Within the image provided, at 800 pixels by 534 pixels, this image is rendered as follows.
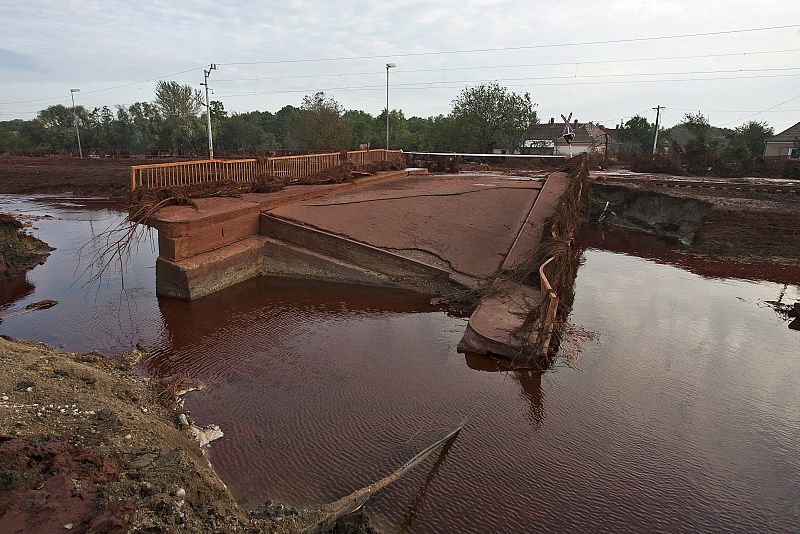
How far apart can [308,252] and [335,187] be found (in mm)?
4179

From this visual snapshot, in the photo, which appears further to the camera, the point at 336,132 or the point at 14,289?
the point at 336,132

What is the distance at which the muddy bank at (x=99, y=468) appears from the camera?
3000 millimetres

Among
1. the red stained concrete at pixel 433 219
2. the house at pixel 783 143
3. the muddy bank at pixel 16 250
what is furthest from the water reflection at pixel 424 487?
the house at pixel 783 143

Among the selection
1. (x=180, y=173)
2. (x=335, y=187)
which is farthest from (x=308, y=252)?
(x=335, y=187)

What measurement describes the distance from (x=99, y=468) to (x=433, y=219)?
9767mm

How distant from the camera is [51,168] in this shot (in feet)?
112

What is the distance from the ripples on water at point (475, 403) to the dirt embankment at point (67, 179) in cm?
2194

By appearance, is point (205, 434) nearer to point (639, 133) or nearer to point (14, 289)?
point (14, 289)

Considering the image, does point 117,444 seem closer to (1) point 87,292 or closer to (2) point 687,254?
(1) point 87,292

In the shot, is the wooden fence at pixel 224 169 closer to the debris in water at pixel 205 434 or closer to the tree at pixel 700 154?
the debris in water at pixel 205 434

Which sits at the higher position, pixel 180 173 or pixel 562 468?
pixel 180 173

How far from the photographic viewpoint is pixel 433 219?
12461 mm

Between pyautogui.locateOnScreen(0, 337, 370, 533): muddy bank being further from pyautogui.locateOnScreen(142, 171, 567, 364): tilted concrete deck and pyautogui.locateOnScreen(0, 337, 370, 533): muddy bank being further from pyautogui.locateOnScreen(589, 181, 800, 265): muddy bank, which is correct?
pyautogui.locateOnScreen(589, 181, 800, 265): muddy bank

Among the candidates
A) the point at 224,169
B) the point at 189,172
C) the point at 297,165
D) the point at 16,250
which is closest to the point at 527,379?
the point at 189,172
